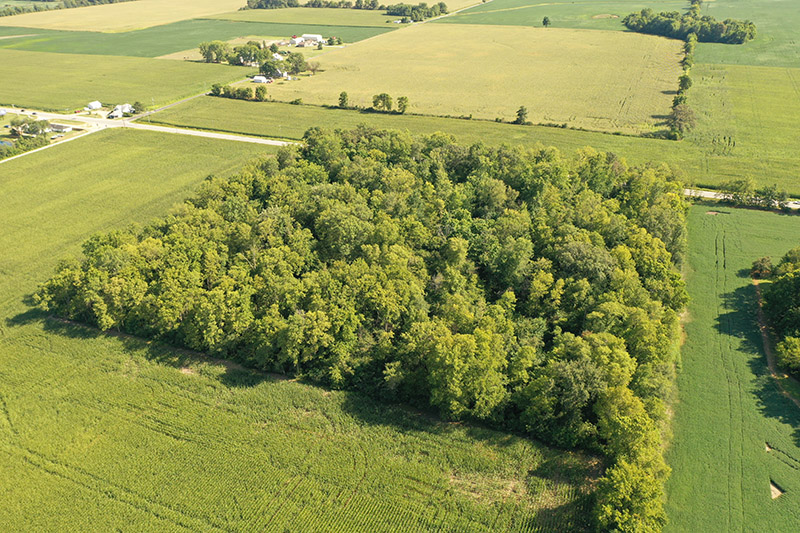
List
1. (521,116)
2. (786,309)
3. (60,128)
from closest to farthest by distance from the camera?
1. (786,309)
2. (521,116)
3. (60,128)

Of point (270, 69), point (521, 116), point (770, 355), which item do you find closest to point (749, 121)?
point (521, 116)

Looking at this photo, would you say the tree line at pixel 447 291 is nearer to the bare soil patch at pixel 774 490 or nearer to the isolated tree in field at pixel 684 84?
the bare soil patch at pixel 774 490

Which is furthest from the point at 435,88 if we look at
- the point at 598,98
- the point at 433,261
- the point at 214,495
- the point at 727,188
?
the point at 214,495

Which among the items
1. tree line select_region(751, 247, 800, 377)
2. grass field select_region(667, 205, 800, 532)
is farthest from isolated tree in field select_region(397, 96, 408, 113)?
tree line select_region(751, 247, 800, 377)

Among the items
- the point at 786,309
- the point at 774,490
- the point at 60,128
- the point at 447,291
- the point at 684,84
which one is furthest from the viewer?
the point at 684,84

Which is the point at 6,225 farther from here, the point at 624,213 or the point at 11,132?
the point at 624,213

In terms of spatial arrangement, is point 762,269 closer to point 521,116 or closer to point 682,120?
point 682,120

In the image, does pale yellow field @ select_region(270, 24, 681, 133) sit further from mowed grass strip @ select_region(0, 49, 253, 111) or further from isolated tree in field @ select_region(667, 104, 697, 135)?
mowed grass strip @ select_region(0, 49, 253, 111)
